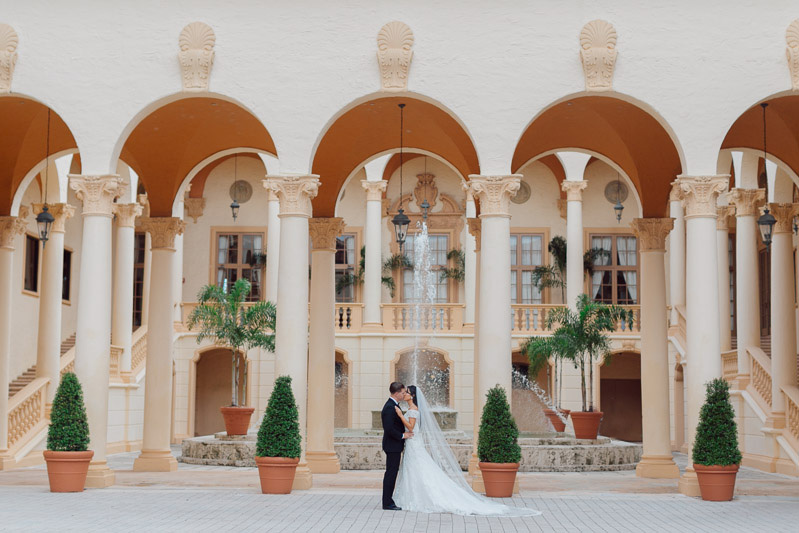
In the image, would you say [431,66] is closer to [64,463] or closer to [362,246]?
[64,463]

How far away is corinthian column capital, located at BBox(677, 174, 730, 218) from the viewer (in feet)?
46.3

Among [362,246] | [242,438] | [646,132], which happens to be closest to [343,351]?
[362,246]

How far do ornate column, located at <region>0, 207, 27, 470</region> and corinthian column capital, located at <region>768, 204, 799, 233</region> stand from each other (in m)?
14.7

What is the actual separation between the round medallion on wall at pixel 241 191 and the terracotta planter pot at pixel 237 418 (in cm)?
1259

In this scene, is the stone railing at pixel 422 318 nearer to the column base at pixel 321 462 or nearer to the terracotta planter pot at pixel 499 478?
the column base at pixel 321 462

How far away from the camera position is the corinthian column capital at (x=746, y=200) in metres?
20.6

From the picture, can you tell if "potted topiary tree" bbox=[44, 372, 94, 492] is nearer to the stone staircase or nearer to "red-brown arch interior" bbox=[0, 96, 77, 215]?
"red-brown arch interior" bbox=[0, 96, 77, 215]

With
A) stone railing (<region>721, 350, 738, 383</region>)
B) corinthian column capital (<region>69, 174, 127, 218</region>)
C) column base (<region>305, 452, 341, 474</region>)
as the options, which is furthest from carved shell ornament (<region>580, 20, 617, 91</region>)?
stone railing (<region>721, 350, 738, 383</region>)

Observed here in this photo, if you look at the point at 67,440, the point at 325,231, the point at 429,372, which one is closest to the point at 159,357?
the point at 325,231

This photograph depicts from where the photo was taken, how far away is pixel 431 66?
14.4 metres

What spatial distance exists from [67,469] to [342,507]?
157 inches

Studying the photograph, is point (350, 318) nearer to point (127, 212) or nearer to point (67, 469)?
point (127, 212)

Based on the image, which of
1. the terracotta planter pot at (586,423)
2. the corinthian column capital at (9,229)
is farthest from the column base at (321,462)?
the corinthian column capital at (9,229)

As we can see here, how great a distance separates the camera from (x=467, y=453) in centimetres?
1802
